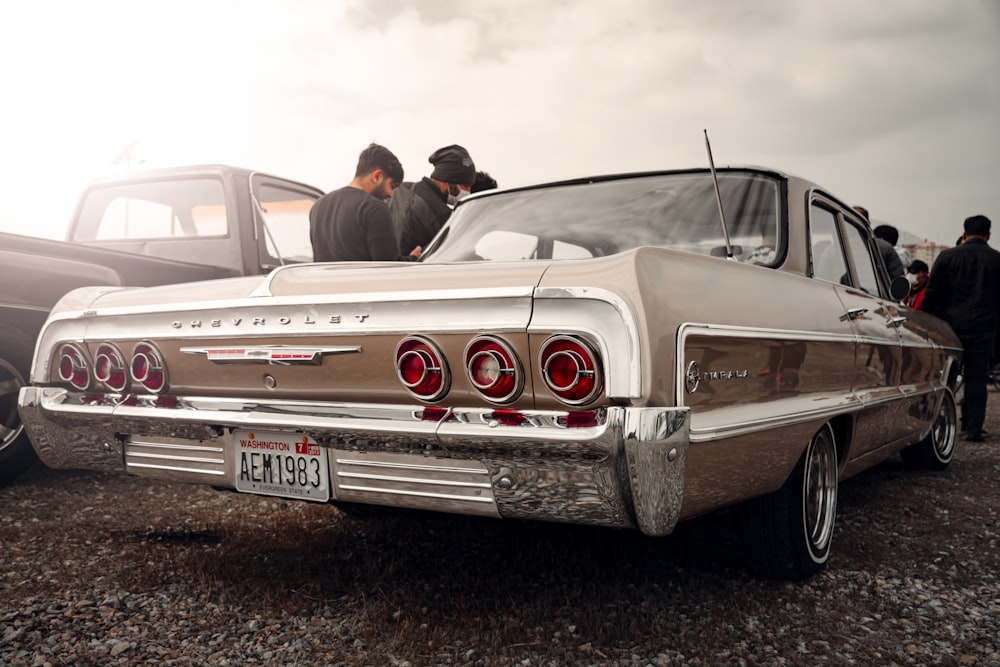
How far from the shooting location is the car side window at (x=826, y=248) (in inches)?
138

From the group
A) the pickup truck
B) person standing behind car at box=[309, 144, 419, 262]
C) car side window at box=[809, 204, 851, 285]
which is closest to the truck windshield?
car side window at box=[809, 204, 851, 285]

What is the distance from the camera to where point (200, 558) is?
11.0ft

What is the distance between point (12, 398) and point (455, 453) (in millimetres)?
3218

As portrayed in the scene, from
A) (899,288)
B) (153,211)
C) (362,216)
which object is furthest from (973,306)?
(153,211)

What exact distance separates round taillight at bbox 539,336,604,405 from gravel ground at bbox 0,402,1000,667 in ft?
2.73

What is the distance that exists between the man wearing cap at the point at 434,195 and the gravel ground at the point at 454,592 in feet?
6.72

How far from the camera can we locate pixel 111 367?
3.06 m

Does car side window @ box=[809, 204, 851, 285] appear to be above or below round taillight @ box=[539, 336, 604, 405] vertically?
above

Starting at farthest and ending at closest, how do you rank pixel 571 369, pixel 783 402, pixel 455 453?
pixel 783 402, pixel 455 453, pixel 571 369

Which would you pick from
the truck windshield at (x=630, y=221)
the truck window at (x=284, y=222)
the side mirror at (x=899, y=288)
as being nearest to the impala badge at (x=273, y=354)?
the truck windshield at (x=630, y=221)

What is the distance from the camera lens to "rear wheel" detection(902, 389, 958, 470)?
5.54 metres

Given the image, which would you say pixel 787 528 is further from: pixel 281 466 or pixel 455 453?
pixel 281 466

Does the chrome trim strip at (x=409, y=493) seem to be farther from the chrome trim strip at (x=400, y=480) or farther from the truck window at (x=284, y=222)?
the truck window at (x=284, y=222)

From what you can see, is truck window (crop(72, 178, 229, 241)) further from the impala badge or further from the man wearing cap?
the impala badge
